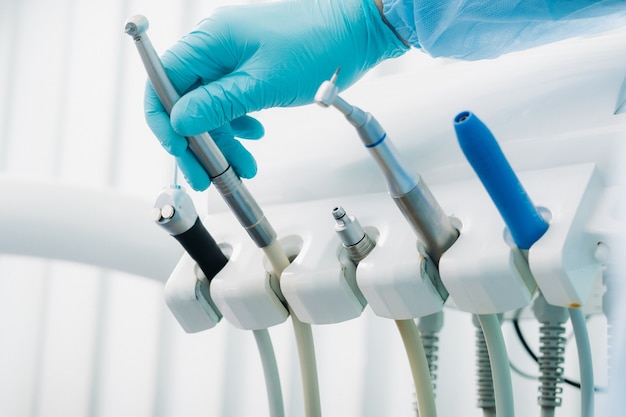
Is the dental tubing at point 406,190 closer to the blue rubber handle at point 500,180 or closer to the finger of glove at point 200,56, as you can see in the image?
the blue rubber handle at point 500,180

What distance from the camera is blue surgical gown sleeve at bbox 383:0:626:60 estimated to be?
603mm

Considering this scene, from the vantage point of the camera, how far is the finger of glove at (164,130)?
63 cm

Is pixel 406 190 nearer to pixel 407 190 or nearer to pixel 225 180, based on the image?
pixel 407 190

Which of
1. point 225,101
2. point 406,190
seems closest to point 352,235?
point 406,190

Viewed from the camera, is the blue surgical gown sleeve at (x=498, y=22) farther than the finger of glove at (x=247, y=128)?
No

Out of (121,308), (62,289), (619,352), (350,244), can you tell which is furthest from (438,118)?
(62,289)

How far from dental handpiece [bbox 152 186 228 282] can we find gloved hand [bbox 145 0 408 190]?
6cm

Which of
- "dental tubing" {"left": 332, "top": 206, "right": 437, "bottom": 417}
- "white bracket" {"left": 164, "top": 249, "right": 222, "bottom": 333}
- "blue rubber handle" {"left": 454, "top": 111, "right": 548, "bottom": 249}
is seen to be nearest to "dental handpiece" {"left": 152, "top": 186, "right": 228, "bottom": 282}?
"white bracket" {"left": 164, "top": 249, "right": 222, "bottom": 333}

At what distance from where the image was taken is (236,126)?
0.74 metres

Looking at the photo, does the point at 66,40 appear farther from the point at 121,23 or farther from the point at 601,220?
the point at 601,220

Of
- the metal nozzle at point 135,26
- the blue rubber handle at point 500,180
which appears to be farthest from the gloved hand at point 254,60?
the blue rubber handle at point 500,180

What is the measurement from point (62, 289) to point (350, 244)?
1231 millimetres

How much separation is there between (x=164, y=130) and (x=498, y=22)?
311 mm

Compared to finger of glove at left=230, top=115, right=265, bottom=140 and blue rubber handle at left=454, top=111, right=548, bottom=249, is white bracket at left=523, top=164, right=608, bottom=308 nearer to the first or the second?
blue rubber handle at left=454, top=111, right=548, bottom=249
